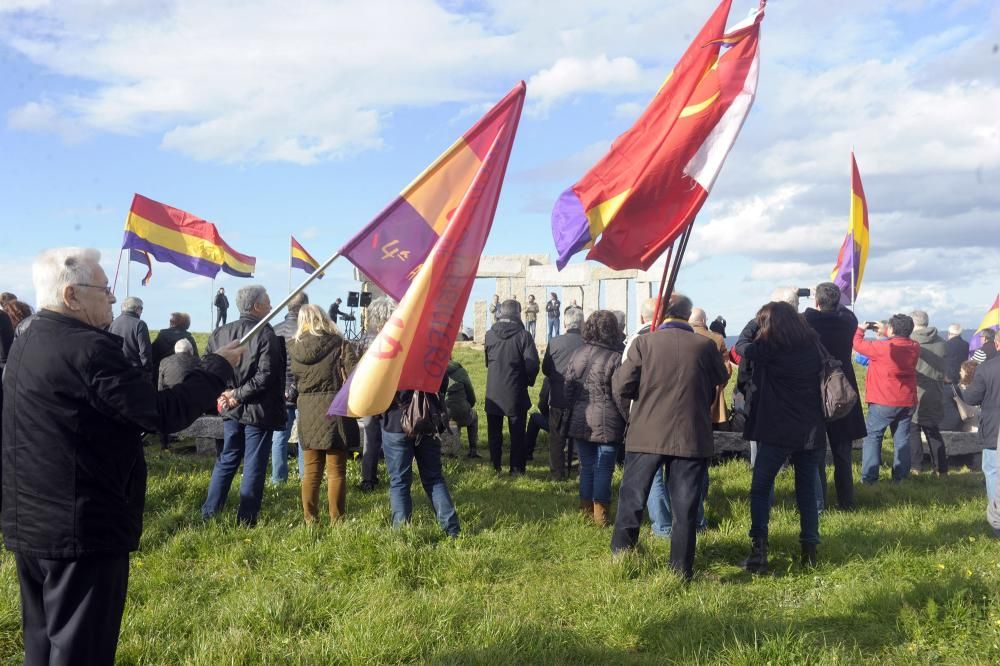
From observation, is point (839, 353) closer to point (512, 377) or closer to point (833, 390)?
point (833, 390)

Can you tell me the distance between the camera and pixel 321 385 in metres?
6.57

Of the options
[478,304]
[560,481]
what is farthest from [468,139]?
[478,304]

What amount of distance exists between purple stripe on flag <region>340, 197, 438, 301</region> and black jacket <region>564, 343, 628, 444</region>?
291 centimetres

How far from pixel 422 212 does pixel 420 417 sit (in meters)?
2.10

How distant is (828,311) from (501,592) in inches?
154

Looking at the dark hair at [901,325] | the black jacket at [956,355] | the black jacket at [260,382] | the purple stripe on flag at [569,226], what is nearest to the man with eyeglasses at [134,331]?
the black jacket at [260,382]

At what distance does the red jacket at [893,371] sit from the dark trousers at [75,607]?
7783 millimetres

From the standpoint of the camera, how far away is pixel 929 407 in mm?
9531

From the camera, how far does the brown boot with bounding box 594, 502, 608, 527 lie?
22.5 feet

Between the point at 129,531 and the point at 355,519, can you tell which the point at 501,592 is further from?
the point at 129,531

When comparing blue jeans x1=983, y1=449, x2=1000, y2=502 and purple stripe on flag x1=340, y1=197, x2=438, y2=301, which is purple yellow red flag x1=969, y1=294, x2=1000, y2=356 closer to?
blue jeans x1=983, y1=449, x2=1000, y2=502

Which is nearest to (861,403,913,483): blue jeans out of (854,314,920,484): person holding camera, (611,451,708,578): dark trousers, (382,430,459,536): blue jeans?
(854,314,920,484): person holding camera

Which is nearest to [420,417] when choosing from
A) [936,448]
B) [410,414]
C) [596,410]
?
[410,414]

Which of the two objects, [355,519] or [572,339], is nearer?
[355,519]
